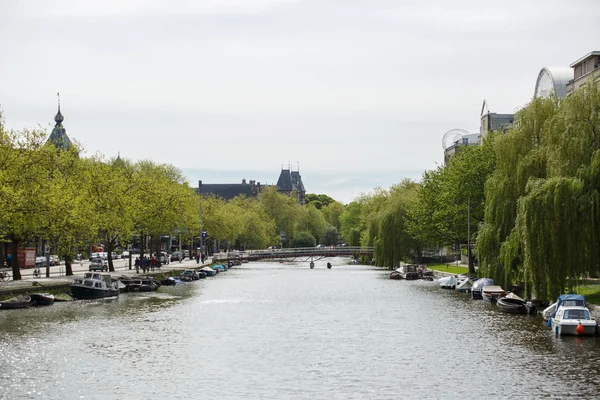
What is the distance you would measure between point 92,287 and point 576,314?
43.1 m

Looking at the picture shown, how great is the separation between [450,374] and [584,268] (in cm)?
1859

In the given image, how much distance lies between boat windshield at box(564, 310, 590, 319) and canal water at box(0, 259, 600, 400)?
1680 mm

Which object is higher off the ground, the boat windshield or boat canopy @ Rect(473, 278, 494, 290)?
boat canopy @ Rect(473, 278, 494, 290)

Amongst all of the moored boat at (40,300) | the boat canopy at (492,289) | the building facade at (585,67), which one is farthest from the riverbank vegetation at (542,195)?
the moored boat at (40,300)

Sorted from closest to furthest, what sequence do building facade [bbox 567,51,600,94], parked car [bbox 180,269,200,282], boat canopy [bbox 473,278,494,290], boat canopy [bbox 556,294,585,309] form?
boat canopy [bbox 556,294,585,309], boat canopy [bbox 473,278,494,290], building facade [bbox 567,51,600,94], parked car [bbox 180,269,200,282]

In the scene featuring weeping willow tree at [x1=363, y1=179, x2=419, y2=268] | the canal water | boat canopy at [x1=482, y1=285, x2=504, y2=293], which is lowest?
the canal water

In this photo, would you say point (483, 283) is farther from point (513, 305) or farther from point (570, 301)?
point (570, 301)

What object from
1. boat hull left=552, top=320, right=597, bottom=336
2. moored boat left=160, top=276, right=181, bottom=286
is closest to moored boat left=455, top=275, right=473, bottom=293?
moored boat left=160, top=276, right=181, bottom=286

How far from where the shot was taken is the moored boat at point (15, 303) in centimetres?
6412

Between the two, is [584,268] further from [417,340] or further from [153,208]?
[153,208]

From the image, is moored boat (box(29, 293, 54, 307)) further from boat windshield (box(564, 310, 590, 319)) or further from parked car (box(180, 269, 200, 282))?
parked car (box(180, 269, 200, 282))

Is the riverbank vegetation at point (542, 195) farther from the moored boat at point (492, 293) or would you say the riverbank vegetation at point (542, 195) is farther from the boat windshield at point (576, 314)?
the boat windshield at point (576, 314)

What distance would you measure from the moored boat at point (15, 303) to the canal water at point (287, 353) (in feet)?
4.35

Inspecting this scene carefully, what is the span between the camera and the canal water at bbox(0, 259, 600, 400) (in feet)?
119
